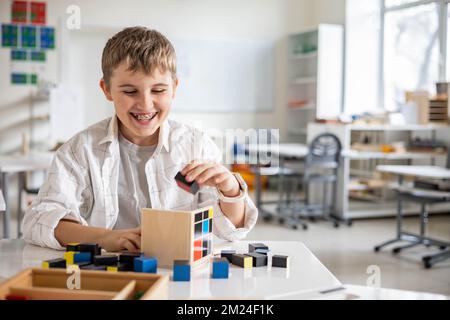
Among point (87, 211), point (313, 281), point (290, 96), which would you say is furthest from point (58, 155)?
point (290, 96)

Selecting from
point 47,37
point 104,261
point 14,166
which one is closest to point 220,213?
point 104,261

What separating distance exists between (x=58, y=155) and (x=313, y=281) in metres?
0.64

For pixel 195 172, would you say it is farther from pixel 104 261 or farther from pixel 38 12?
pixel 38 12

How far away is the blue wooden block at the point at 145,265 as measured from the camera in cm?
94

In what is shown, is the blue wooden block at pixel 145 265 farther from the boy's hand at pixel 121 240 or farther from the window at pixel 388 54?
the window at pixel 388 54

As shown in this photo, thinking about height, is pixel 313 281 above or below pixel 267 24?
below

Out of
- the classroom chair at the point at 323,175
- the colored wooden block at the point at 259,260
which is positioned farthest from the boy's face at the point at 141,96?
the classroom chair at the point at 323,175

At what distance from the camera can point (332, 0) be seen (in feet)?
23.4

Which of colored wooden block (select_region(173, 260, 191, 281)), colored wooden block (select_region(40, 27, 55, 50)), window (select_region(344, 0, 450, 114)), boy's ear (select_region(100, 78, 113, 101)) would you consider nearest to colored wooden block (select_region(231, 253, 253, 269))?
colored wooden block (select_region(173, 260, 191, 281))

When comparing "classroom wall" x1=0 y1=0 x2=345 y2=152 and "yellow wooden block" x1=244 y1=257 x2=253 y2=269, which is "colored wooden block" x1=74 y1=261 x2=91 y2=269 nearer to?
"yellow wooden block" x1=244 y1=257 x2=253 y2=269

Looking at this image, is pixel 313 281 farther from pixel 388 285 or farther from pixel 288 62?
pixel 288 62

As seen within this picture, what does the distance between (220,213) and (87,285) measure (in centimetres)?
46

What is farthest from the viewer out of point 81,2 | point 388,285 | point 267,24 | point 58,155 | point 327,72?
point 267,24

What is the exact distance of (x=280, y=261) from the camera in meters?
1.04
